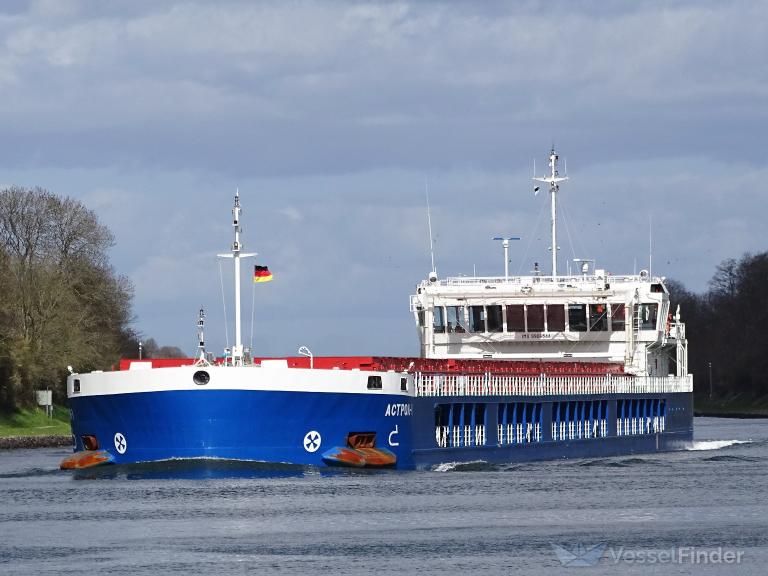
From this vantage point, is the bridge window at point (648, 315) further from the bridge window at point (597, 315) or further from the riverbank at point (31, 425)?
the riverbank at point (31, 425)

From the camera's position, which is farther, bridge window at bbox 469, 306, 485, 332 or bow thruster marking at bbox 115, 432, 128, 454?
bridge window at bbox 469, 306, 485, 332

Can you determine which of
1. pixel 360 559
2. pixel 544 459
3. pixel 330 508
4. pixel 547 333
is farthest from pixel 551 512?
pixel 547 333

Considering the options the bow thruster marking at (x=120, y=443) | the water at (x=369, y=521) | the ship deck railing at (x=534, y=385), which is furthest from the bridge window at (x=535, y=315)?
the bow thruster marking at (x=120, y=443)

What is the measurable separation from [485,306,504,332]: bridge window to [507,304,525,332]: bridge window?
37 cm

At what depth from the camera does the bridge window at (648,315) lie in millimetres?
75000

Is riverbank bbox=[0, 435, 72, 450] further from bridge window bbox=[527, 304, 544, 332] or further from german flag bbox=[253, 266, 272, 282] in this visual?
german flag bbox=[253, 266, 272, 282]

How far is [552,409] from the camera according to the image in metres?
66.8

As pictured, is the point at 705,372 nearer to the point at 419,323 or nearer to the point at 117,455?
the point at 419,323

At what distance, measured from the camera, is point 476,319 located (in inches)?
2904

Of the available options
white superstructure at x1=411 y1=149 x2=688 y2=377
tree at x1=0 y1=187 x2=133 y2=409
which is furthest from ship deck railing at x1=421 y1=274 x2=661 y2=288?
tree at x1=0 y1=187 x2=133 y2=409

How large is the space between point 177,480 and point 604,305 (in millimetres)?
29889

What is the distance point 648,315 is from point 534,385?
1196 centimetres

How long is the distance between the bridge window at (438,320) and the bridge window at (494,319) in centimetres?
198

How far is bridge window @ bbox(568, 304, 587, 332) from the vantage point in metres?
73.5
